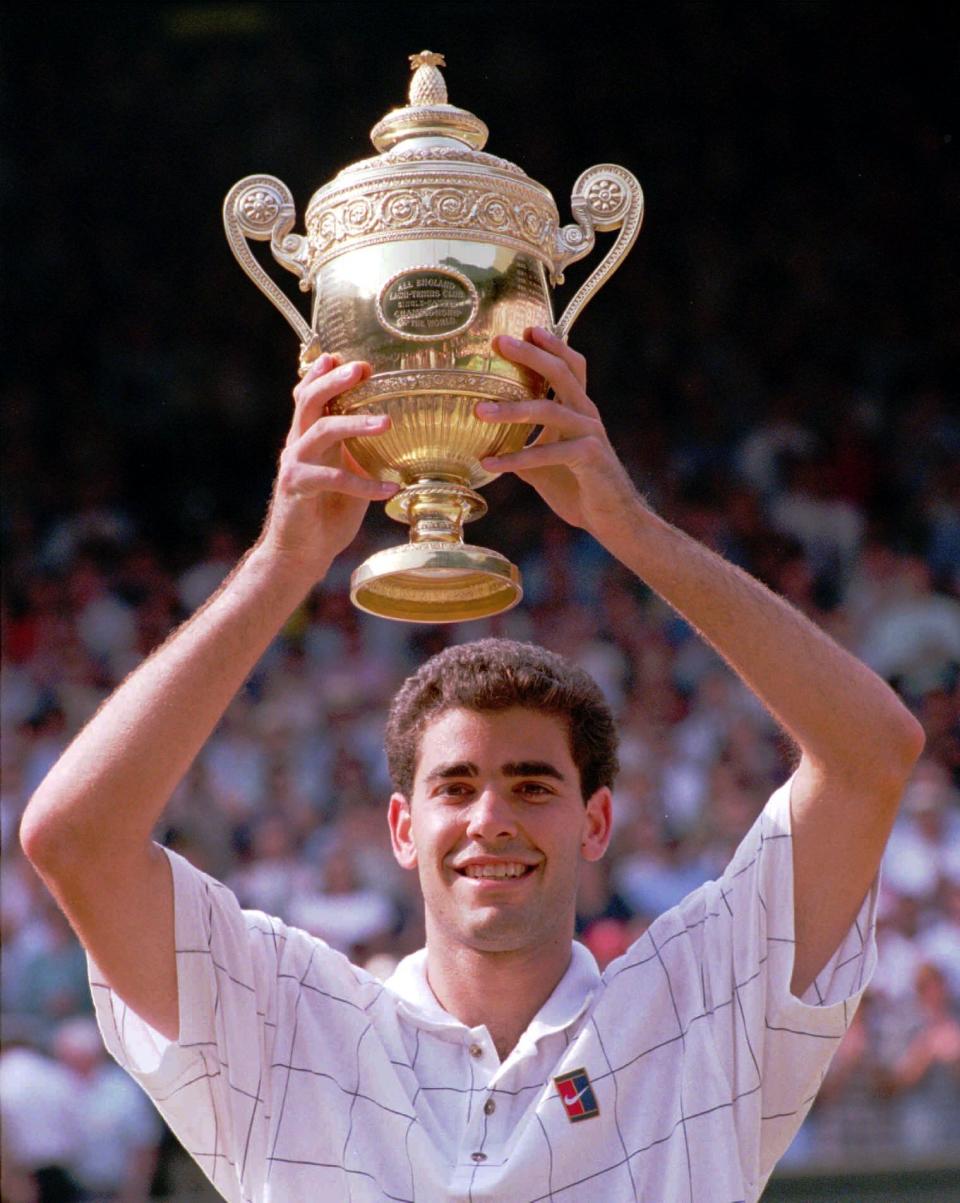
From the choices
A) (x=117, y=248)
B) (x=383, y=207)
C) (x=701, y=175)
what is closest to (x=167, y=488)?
(x=117, y=248)

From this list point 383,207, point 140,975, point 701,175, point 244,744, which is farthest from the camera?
point 701,175

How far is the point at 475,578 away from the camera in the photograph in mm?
3129

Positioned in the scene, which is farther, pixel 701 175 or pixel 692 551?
pixel 701 175

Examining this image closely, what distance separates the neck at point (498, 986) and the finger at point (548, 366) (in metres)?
0.81

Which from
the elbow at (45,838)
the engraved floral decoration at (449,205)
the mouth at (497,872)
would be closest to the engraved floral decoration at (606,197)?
the engraved floral decoration at (449,205)

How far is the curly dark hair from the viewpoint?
3.19 meters

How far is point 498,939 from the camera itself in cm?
305

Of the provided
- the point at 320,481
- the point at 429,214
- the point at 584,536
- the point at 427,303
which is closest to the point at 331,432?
the point at 320,481

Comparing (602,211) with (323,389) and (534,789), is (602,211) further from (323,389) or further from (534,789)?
(534,789)

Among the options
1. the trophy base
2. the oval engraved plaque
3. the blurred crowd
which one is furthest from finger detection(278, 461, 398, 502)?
the blurred crowd

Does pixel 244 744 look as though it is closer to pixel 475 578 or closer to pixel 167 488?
pixel 167 488

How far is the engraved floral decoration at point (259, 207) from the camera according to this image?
3.22 meters

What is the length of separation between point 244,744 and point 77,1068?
192 cm

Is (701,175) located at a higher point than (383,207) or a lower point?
higher
